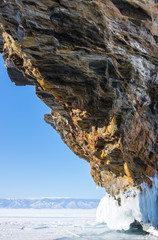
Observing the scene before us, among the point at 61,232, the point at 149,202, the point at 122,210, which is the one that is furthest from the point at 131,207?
the point at 61,232

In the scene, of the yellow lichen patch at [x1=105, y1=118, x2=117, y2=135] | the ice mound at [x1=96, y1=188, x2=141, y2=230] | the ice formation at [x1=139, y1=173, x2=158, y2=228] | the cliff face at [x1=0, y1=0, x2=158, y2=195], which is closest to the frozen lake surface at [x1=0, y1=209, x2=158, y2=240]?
the ice mound at [x1=96, y1=188, x2=141, y2=230]

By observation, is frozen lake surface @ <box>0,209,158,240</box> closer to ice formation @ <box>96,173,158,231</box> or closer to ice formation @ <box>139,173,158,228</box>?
ice formation @ <box>96,173,158,231</box>

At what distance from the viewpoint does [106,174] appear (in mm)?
14453

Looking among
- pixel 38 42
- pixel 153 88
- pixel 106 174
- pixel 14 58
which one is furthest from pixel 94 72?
pixel 106 174

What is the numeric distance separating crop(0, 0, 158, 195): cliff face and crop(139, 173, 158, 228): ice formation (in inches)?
25.7

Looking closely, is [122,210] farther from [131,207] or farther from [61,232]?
[61,232]

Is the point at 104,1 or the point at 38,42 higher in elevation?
the point at 104,1

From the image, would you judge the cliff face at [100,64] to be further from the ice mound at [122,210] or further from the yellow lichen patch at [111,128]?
the ice mound at [122,210]

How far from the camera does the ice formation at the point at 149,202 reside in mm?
10516

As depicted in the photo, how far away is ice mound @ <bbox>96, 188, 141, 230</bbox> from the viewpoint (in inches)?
502

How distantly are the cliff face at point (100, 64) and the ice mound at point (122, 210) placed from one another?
2147 millimetres

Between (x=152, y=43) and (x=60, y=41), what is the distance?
14.1ft

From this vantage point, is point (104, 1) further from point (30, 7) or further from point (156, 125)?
point (156, 125)

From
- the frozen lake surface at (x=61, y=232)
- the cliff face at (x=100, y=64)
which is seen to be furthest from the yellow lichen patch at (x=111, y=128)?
the frozen lake surface at (x=61, y=232)
